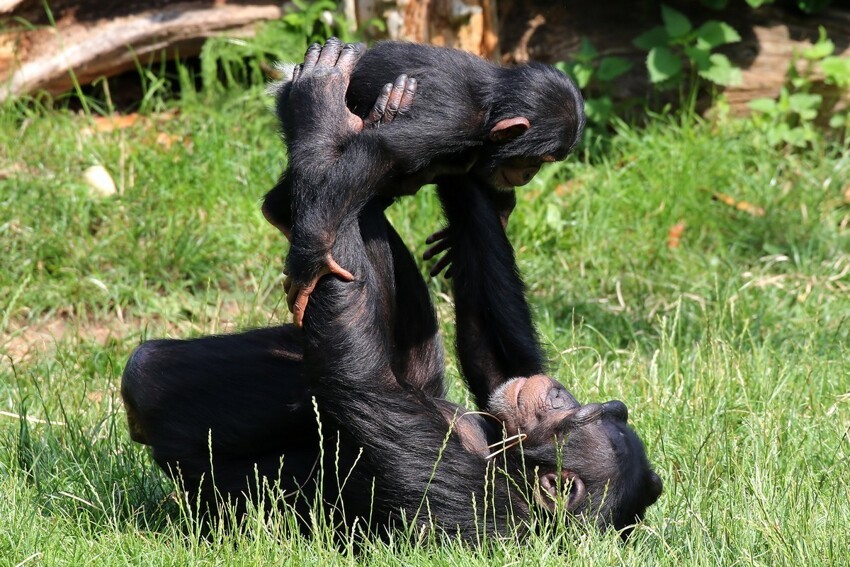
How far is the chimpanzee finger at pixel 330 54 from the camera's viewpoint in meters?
4.00

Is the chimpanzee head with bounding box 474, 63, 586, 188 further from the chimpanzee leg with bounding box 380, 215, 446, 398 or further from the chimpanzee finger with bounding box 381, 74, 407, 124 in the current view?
the chimpanzee leg with bounding box 380, 215, 446, 398

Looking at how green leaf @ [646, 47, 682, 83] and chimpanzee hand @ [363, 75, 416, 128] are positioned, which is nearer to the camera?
chimpanzee hand @ [363, 75, 416, 128]

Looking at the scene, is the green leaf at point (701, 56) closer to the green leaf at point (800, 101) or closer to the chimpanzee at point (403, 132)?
the green leaf at point (800, 101)

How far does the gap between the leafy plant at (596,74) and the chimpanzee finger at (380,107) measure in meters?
4.71

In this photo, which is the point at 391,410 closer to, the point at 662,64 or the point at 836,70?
the point at 662,64

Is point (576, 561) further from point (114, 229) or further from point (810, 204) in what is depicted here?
point (810, 204)

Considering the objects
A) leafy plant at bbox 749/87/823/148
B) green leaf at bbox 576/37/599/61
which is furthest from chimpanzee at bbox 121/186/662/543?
leafy plant at bbox 749/87/823/148

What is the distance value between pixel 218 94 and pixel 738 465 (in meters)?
5.24

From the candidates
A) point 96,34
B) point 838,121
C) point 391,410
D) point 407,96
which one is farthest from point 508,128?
point 838,121

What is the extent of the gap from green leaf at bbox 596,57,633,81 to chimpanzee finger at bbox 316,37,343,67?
4.67 m

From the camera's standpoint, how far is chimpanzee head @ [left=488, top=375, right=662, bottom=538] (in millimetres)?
4052

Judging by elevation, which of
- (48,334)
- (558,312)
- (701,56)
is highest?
(701,56)

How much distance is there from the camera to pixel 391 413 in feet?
13.0

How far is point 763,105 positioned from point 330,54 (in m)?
5.50
